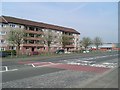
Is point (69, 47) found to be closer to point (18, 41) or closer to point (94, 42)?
point (94, 42)

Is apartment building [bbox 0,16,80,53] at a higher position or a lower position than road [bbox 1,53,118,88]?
higher

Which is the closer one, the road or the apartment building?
the road

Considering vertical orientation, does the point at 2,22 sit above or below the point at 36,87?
above

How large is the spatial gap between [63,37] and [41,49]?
10.3m

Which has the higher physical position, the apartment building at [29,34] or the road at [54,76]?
the apartment building at [29,34]

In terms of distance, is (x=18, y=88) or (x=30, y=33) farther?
(x=30, y=33)

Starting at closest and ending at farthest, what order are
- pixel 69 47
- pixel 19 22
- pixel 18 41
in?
pixel 18 41, pixel 19 22, pixel 69 47

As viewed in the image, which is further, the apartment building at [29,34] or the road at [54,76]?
the apartment building at [29,34]

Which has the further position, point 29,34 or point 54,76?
point 29,34

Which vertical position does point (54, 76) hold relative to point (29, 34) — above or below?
below

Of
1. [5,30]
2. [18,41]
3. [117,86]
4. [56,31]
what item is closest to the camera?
[117,86]

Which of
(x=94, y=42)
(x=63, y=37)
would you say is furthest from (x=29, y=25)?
(x=94, y=42)

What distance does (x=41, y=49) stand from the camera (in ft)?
251

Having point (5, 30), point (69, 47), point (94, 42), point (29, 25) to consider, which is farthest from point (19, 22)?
point (94, 42)
